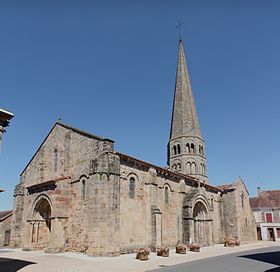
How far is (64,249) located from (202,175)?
21600mm

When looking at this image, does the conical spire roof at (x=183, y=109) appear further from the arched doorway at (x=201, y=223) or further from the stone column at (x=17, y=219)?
the stone column at (x=17, y=219)

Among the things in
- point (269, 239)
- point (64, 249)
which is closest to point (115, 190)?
point (64, 249)

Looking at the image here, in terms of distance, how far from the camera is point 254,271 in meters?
12.2

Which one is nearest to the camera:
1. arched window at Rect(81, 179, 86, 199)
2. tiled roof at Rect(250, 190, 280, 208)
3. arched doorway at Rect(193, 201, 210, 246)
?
arched window at Rect(81, 179, 86, 199)

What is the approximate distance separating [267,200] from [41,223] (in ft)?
121

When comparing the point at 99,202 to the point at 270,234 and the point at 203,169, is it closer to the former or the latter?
the point at 203,169

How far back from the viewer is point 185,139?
3672 centimetres

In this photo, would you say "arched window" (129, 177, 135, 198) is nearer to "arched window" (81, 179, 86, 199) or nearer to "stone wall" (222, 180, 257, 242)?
"arched window" (81, 179, 86, 199)

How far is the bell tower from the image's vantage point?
3609cm

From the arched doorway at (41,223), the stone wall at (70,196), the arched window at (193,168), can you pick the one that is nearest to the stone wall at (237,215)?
the arched window at (193,168)

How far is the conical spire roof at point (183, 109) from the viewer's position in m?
37.6

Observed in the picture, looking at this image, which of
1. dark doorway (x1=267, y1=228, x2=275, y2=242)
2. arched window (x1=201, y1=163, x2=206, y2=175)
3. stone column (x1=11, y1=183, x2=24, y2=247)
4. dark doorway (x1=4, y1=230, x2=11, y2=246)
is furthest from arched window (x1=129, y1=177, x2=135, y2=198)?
dark doorway (x1=267, y1=228, x2=275, y2=242)

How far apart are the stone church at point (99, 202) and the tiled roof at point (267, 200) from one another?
1750 centimetres

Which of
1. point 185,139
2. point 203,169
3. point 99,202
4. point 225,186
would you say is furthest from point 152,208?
point 203,169
